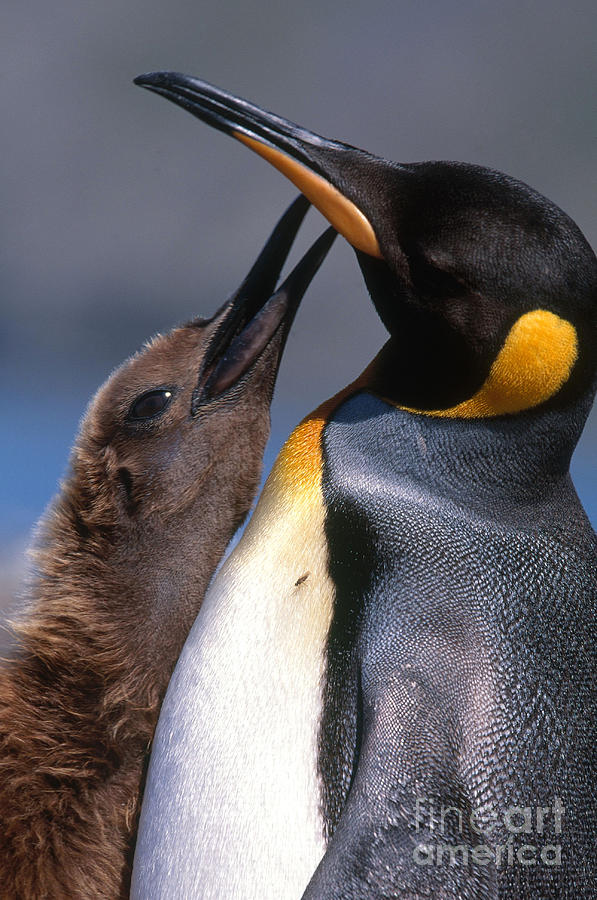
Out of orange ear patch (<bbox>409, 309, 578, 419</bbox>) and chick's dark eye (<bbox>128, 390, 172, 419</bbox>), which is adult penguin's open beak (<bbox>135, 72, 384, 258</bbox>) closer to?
orange ear patch (<bbox>409, 309, 578, 419</bbox>)

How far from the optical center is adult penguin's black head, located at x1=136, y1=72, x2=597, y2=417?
122 cm

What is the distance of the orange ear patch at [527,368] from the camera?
123 centimetres

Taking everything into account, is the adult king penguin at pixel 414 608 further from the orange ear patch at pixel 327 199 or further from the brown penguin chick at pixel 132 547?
the brown penguin chick at pixel 132 547

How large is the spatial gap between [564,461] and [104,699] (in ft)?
2.63

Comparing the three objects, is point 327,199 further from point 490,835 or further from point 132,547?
point 490,835

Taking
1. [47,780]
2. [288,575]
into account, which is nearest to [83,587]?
[47,780]

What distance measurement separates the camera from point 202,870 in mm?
1186

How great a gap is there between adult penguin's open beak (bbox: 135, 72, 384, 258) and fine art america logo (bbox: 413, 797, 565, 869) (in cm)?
74

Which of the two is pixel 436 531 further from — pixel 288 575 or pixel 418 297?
pixel 418 297

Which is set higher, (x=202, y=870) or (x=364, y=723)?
(x=364, y=723)

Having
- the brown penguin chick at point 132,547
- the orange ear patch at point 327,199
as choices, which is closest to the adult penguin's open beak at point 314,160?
the orange ear patch at point 327,199

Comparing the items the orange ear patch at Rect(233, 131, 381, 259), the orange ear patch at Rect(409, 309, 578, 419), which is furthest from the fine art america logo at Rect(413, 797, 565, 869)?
the orange ear patch at Rect(233, 131, 381, 259)

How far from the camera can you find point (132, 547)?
62.0 inches

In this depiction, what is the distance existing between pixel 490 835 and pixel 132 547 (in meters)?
0.77
